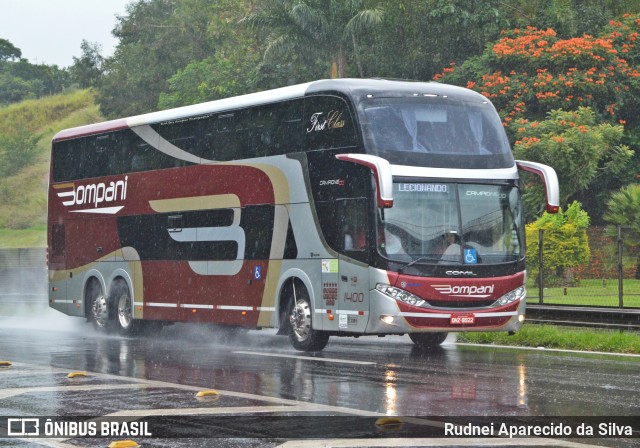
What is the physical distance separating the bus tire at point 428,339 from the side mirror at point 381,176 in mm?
3697

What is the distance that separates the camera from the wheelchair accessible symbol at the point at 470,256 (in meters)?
18.0

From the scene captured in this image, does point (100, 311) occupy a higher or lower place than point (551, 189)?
lower

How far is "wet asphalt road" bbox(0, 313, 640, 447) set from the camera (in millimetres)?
10703

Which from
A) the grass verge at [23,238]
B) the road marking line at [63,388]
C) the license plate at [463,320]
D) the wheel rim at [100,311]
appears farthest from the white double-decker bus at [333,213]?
the grass verge at [23,238]

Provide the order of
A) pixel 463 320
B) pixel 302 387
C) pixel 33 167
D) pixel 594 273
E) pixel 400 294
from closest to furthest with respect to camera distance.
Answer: pixel 302 387 < pixel 400 294 < pixel 463 320 < pixel 594 273 < pixel 33 167

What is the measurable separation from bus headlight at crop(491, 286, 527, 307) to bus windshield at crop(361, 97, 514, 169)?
1.96 metres

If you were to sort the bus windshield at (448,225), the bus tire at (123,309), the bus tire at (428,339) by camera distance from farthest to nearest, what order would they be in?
the bus tire at (123,309) → the bus tire at (428,339) → the bus windshield at (448,225)

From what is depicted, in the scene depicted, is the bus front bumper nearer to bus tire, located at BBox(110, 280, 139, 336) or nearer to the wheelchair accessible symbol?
the wheelchair accessible symbol

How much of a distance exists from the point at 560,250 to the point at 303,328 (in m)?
16.5

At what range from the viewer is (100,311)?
2562 cm

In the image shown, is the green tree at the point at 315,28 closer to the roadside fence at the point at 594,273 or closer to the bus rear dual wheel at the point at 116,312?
the roadside fence at the point at 594,273

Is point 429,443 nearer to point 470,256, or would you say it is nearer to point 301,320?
point 470,256

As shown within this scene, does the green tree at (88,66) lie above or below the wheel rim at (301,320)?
above

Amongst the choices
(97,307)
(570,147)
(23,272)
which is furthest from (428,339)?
(23,272)
